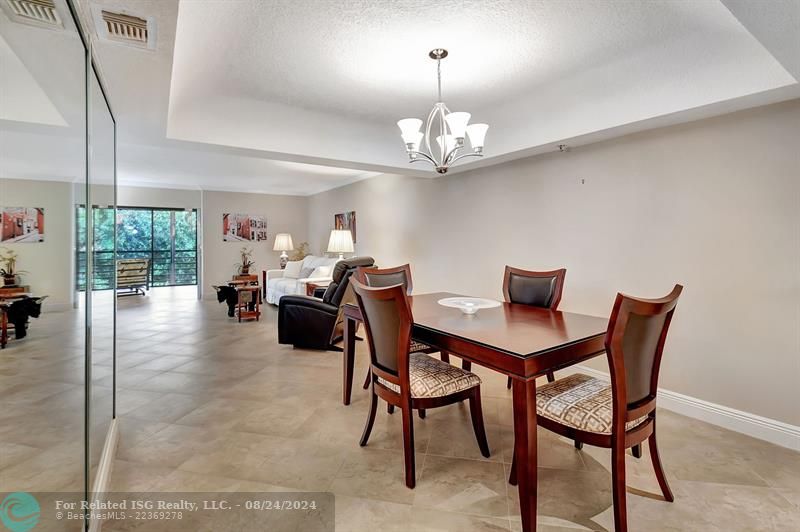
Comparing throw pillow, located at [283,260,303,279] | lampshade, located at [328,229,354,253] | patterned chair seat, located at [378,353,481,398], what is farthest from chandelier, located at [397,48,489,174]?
throw pillow, located at [283,260,303,279]

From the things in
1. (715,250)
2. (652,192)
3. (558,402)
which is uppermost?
(652,192)

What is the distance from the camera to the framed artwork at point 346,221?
22.7 feet

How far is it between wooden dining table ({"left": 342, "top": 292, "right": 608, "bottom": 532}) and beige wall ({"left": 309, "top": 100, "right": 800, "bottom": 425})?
1.06m

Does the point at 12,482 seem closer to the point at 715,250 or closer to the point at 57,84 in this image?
the point at 57,84

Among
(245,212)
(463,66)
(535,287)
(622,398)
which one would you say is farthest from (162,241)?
(622,398)

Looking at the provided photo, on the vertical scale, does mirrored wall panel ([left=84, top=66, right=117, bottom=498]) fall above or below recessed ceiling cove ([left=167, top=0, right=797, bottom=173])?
below

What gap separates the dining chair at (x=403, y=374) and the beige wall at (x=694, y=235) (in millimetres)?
1758

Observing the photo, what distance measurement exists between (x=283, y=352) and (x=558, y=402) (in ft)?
10.4

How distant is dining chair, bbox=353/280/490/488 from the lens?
1947mm

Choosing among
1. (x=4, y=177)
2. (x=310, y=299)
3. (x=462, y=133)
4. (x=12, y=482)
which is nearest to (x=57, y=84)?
(x=4, y=177)

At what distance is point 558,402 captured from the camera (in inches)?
70.8

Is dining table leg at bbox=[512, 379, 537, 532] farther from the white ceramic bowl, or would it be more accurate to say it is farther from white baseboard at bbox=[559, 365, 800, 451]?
white baseboard at bbox=[559, 365, 800, 451]

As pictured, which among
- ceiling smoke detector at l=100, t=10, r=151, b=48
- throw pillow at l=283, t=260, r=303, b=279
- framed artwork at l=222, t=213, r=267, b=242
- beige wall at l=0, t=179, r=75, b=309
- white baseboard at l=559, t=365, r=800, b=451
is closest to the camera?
beige wall at l=0, t=179, r=75, b=309

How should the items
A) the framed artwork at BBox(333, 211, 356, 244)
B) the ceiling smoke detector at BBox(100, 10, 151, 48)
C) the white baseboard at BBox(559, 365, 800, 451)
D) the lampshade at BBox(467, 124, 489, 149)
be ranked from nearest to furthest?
the ceiling smoke detector at BBox(100, 10, 151, 48), the white baseboard at BBox(559, 365, 800, 451), the lampshade at BBox(467, 124, 489, 149), the framed artwork at BBox(333, 211, 356, 244)
